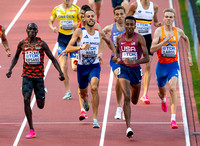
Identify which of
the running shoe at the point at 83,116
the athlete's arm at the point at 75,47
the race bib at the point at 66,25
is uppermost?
the race bib at the point at 66,25

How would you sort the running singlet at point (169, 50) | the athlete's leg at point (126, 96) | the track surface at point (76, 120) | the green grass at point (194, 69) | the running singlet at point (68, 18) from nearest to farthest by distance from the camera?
1. the athlete's leg at point (126, 96)
2. the track surface at point (76, 120)
3. the running singlet at point (169, 50)
4. the running singlet at point (68, 18)
5. the green grass at point (194, 69)

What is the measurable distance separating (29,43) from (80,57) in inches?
45.0

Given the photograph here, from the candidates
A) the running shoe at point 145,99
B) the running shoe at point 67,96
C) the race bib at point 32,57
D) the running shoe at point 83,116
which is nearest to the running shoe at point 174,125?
the running shoe at point 83,116

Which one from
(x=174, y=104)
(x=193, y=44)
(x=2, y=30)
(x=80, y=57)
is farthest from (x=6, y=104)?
(x=193, y=44)

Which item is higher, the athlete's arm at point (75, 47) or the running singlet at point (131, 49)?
the athlete's arm at point (75, 47)

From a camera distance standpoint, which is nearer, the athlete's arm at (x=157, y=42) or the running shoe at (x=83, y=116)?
Result: the athlete's arm at (x=157, y=42)

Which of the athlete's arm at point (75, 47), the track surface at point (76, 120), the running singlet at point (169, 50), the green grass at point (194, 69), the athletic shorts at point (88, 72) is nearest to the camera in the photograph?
the athlete's arm at point (75, 47)

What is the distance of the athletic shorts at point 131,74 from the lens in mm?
14125

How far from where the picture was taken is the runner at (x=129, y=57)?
545 inches

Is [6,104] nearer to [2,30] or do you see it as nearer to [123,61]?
[2,30]

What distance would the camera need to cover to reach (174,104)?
47.6 feet

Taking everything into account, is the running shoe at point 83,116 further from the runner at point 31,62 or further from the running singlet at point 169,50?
the running singlet at point 169,50

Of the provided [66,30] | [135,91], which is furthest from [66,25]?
[135,91]

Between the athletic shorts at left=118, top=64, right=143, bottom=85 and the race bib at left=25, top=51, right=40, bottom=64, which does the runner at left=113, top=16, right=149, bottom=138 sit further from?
the race bib at left=25, top=51, right=40, bottom=64
